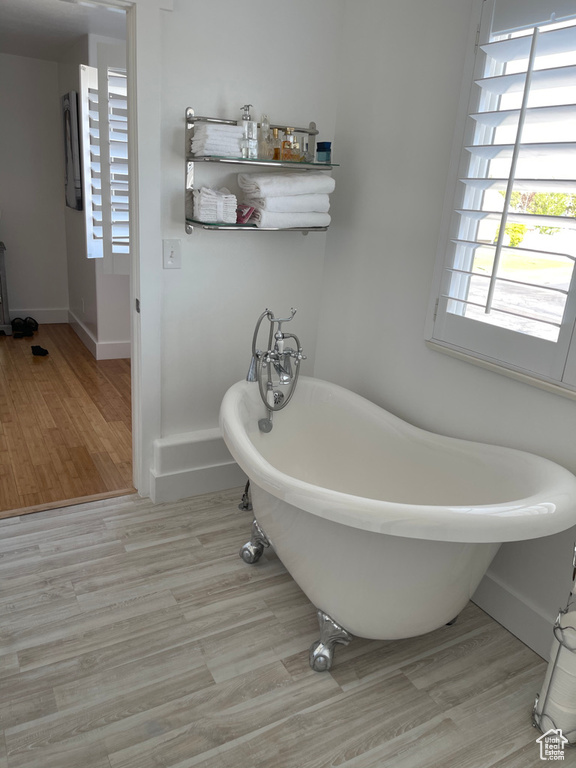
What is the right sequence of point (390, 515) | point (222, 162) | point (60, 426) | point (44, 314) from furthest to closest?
1. point (44, 314)
2. point (60, 426)
3. point (222, 162)
4. point (390, 515)

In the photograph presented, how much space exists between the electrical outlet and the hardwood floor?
3.57ft

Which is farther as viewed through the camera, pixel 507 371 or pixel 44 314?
pixel 44 314

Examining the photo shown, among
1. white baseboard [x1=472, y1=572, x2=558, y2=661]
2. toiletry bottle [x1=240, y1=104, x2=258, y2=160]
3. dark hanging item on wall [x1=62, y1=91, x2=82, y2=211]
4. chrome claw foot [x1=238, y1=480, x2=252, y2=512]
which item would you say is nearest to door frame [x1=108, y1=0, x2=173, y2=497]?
toiletry bottle [x1=240, y1=104, x2=258, y2=160]

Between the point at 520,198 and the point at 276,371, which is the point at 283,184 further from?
the point at 520,198

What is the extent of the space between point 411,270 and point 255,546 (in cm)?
128

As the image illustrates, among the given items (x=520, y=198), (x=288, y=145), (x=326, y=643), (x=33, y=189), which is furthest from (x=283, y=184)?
(x=33, y=189)

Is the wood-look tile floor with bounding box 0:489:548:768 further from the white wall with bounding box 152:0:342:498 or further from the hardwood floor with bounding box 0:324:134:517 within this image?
the white wall with bounding box 152:0:342:498

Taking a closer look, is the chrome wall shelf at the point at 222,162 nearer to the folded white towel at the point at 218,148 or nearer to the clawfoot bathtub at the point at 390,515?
the folded white towel at the point at 218,148

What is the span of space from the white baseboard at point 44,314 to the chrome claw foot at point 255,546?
4036mm

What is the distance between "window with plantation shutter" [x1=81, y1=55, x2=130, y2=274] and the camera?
3.80m

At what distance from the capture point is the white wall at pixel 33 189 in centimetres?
491

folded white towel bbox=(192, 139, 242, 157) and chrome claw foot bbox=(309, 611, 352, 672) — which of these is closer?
chrome claw foot bbox=(309, 611, 352, 672)

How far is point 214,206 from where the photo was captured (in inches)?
91.5

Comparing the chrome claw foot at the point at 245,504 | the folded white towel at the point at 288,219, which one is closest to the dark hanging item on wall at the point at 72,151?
the folded white towel at the point at 288,219
